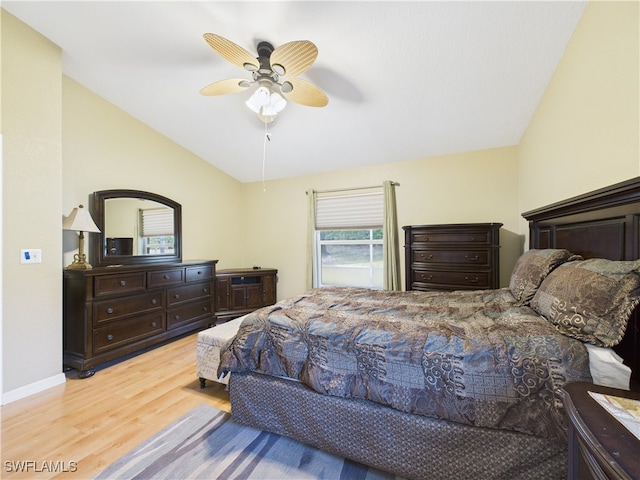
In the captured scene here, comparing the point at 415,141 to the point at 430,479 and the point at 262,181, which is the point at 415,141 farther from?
the point at 430,479

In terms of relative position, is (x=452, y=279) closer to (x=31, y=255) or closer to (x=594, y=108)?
(x=594, y=108)

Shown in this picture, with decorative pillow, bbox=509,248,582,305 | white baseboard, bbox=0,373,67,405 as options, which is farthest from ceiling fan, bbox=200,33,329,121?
white baseboard, bbox=0,373,67,405

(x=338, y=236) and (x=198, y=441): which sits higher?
(x=338, y=236)

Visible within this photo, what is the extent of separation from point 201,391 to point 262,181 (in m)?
3.48

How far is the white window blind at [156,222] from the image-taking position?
11.1ft

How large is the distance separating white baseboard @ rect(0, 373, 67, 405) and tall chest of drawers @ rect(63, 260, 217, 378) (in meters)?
0.14

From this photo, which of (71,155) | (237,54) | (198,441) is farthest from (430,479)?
(71,155)

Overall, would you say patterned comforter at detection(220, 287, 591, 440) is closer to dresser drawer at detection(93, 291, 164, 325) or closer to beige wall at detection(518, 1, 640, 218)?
beige wall at detection(518, 1, 640, 218)

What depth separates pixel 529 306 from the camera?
5.56ft

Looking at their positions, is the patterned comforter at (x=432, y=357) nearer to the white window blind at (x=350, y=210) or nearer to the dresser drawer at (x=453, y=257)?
the dresser drawer at (x=453, y=257)

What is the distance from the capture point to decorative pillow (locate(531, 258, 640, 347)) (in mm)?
1079

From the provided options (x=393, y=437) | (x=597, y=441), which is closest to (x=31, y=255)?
(x=393, y=437)

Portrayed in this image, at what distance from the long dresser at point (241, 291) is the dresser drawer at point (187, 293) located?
253mm

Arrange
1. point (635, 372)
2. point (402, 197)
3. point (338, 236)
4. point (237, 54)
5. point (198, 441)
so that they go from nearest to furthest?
point (635, 372)
point (198, 441)
point (237, 54)
point (402, 197)
point (338, 236)
